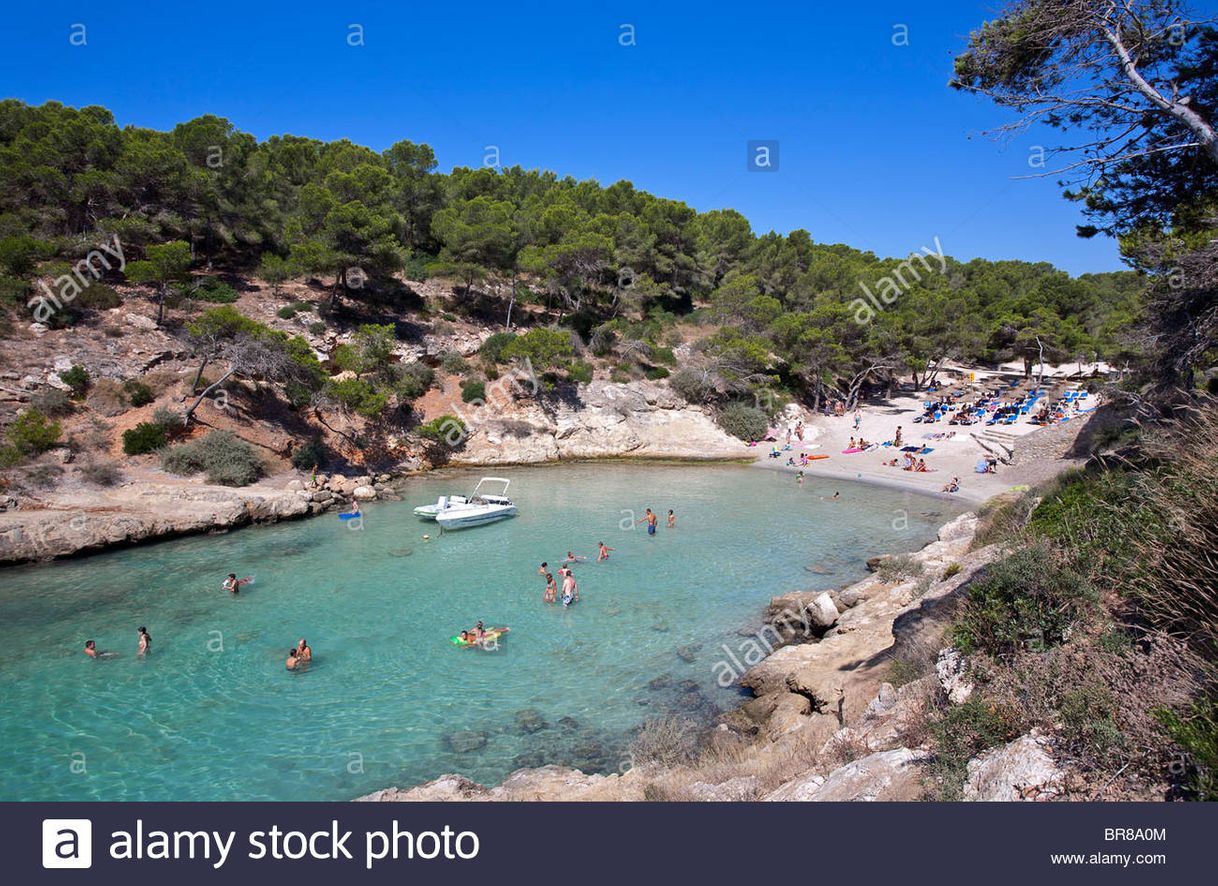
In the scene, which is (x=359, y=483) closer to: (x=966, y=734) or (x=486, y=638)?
(x=486, y=638)

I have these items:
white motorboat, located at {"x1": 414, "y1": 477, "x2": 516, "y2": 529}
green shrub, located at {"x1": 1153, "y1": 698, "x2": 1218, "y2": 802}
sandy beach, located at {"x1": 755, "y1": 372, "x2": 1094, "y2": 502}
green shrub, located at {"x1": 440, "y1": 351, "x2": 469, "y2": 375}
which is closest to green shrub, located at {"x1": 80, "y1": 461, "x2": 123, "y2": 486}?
white motorboat, located at {"x1": 414, "y1": 477, "x2": 516, "y2": 529}

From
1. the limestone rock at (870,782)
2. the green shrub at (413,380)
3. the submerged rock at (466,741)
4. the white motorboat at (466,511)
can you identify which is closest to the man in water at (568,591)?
the submerged rock at (466,741)

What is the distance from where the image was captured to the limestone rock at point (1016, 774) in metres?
4.86

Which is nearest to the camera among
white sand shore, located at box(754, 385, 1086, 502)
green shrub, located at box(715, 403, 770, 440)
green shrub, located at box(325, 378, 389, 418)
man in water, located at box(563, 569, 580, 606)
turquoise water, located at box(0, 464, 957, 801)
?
turquoise water, located at box(0, 464, 957, 801)

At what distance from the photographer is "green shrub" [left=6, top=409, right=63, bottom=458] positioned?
2228 centimetres

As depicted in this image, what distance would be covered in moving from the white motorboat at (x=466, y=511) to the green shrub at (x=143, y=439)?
11.7m

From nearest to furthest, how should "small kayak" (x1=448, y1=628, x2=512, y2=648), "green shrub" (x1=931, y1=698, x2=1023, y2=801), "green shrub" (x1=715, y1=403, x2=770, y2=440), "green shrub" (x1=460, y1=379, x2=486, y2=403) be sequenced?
"green shrub" (x1=931, y1=698, x2=1023, y2=801), "small kayak" (x1=448, y1=628, x2=512, y2=648), "green shrub" (x1=460, y1=379, x2=486, y2=403), "green shrub" (x1=715, y1=403, x2=770, y2=440)

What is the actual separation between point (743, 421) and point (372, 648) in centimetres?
3112

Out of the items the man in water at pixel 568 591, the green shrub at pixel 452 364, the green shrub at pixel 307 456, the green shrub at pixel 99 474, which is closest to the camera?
the man in water at pixel 568 591

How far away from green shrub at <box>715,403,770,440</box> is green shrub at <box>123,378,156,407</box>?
32480 millimetres

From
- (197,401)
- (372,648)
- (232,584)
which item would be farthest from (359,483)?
(372,648)

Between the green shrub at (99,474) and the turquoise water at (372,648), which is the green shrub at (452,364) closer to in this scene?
the turquoise water at (372,648)

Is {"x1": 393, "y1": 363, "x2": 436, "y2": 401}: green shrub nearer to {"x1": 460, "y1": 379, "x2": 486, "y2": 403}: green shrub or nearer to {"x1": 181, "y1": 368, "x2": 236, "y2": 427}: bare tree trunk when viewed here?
{"x1": 460, "y1": 379, "x2": 486, "y2": 403}: green shrub

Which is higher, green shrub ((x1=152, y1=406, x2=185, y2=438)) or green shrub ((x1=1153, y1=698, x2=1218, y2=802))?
green shrub ((x1=152, y1=406, x2=185, y2=438))
